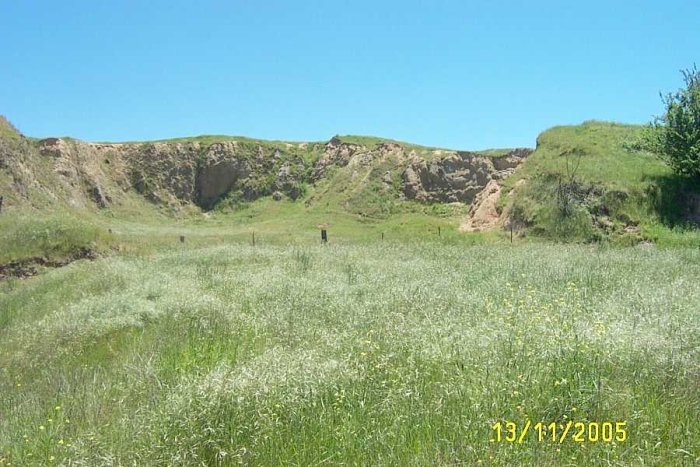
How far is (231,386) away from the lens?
5.22m

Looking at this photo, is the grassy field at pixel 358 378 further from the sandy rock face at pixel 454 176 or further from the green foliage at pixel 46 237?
the sandy rock face at pixel 454 176

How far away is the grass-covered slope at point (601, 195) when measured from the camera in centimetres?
2166

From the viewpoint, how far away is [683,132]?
22.3 meters

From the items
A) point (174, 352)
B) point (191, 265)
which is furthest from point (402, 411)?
point (191, 265)

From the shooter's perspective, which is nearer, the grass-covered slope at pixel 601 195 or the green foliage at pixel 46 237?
the green foliage at pixel 46 237

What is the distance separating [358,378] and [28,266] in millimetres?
17899

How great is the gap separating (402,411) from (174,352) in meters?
3.96

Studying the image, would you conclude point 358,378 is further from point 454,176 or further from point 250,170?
point 250,170

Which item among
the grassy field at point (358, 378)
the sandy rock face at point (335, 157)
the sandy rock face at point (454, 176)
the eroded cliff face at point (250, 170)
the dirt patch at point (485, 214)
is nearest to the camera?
the grassy field at point (358, 378)

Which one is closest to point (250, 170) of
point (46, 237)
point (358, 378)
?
point (46, 237)
